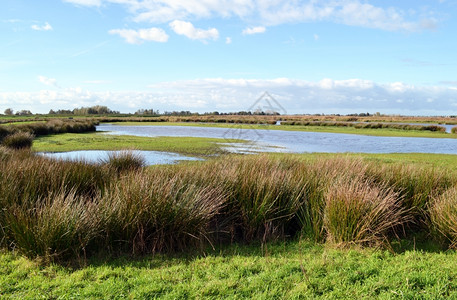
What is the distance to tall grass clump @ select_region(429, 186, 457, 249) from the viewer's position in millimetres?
5898

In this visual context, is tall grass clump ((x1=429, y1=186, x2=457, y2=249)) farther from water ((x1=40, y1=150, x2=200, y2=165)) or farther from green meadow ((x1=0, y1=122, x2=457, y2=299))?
water ((x1=40, y1=150, x2=200, y2=165))

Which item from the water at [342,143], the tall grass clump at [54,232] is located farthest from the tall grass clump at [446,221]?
the water at [342,143]

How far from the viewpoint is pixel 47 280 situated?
448cm

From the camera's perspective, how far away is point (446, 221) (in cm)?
604

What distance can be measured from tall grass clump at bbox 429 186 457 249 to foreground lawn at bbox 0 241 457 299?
1.99ft

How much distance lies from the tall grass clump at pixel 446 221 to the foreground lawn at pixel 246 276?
607mm

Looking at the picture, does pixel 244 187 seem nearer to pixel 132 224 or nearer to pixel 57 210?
pixel 132 224

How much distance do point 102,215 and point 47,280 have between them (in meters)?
1.21

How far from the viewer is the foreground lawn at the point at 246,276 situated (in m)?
4.12

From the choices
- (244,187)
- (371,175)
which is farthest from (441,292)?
(371,175)

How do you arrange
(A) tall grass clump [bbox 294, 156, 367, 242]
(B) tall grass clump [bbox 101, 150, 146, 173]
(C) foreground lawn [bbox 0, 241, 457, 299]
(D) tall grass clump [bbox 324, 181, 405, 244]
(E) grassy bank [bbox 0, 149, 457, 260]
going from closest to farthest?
(C) foreground lawn [bbox 0, 241, 457, 299] < (E) grassy bank [bbox 0, 149, 457, 260] < (D) tall grass clump [bbox 324, 181, 405, 244] < (A) tall grass clump [bbox 294, 156, 367, 242] < (B) tall grass clump [bbox 101, 150, 146, 173]

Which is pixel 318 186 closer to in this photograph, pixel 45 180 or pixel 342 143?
pixel 45 180

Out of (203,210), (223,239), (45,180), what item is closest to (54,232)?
(203,210)

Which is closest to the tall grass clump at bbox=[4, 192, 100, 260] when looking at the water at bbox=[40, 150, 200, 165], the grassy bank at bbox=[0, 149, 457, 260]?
the grassy bank at bbox=[0, 149, 457, 260]
